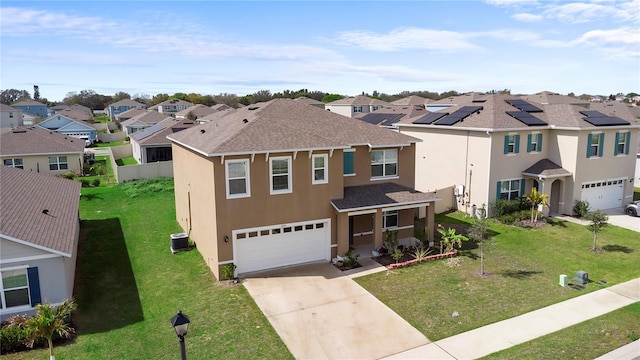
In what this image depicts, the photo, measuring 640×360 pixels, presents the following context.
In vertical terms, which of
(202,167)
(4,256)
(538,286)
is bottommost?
(538,286)

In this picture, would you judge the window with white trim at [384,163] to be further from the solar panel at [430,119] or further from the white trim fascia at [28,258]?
the white trim fascia at [28,258]

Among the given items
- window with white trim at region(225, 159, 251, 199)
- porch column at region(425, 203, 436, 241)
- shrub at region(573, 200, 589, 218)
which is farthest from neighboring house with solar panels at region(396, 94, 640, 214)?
window with white trim at region(225, 159, 251, 199)

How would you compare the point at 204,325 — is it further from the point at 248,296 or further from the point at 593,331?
the point at 593,331

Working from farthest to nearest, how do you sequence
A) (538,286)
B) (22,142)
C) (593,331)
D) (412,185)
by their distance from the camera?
(22,142) → (412,185) → (538,286) → (593,331)

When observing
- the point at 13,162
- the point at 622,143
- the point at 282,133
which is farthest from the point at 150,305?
the point at 622,143

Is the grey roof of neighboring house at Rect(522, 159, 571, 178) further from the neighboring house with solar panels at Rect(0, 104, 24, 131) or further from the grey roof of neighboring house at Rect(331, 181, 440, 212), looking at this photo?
the neighboring house with solar panels at Rect(0, 104, 24, 131)

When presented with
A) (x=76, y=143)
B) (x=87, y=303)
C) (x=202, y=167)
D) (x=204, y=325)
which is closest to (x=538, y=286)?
(x=204, y=325)

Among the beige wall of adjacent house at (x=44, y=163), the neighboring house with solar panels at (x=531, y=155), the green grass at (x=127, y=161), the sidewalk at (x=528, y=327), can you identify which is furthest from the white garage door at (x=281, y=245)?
the green grass at (x=127, y=161)
